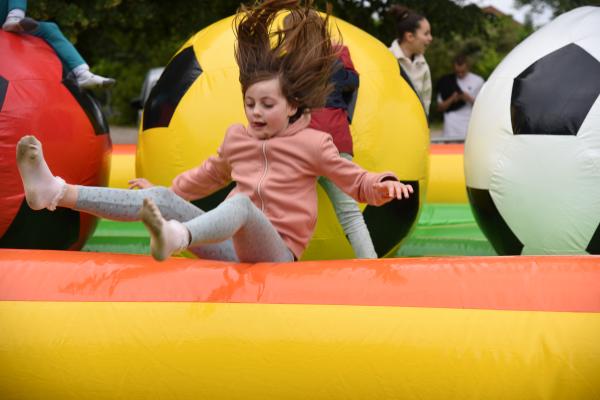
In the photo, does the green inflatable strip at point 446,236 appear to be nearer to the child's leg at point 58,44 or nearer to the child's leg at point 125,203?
the child's leg at point 125,203

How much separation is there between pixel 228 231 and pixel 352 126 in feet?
3.49

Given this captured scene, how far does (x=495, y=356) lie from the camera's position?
2.38m

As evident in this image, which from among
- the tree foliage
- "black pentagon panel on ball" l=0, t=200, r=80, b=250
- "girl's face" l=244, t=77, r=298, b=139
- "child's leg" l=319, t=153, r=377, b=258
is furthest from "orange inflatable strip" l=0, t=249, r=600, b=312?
the tree foliage

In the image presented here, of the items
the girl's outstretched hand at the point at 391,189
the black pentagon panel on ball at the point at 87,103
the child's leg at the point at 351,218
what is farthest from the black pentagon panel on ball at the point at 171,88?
the girl's outstretched hand at the point at 391,189

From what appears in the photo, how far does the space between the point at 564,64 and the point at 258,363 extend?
5.85 feet

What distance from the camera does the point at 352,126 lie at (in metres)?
3.55

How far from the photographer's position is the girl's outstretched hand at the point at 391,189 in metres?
2.80

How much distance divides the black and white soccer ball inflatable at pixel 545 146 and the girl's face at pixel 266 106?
3.12ft

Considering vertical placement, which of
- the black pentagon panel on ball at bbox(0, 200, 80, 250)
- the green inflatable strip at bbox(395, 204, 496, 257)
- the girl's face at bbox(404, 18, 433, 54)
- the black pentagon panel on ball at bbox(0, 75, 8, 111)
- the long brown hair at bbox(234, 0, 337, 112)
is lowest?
the green inflatable strip at bbox(395, 204, 496, 257)

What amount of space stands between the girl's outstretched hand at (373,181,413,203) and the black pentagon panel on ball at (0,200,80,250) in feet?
4.61

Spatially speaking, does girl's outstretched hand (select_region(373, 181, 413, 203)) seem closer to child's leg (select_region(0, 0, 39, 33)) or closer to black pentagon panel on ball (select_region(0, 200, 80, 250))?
black pentagon panel on ball (select_region(0, 200, 80, 250))

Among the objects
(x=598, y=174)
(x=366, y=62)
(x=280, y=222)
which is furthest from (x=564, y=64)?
(x=280, y=222)

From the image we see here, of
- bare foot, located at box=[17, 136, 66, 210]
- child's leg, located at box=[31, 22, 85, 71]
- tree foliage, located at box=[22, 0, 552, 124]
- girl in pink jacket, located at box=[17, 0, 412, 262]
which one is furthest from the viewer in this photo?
tree foliage, located at box=[22, 0, 552, 124]

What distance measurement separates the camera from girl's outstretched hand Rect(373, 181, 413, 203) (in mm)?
2798
